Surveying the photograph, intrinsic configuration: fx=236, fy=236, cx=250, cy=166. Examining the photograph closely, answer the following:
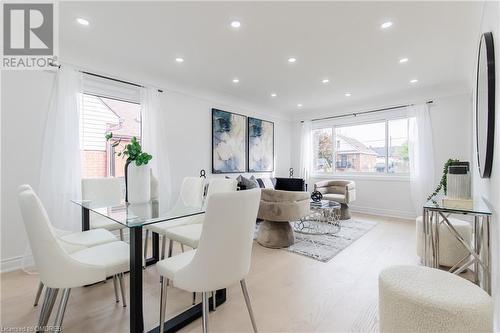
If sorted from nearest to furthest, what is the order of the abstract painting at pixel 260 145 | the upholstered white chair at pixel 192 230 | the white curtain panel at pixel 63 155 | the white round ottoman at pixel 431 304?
the white round ottoman at pixel 431 304 → the upholstered white chair at pixel 192 230 → the white curtain panel at pixel 63 155 → the abstract painting at pixel 260 145

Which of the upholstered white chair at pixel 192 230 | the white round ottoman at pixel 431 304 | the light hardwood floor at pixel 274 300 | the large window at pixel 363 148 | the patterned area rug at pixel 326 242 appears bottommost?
the light hardwood floor at pixel 274 300

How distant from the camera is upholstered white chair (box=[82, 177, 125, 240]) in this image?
7.86 ft

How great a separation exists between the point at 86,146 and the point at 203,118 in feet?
6.43

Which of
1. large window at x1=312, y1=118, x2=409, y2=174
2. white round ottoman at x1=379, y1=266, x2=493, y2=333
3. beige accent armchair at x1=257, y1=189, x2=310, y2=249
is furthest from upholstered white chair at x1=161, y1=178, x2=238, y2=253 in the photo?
large window at x1=312, y1=118, x2=409, y2=174

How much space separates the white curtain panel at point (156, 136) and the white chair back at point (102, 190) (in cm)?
87

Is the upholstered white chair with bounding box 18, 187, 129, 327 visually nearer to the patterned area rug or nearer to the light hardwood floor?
the light hardwood floor

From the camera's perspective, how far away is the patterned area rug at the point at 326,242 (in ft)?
9.64

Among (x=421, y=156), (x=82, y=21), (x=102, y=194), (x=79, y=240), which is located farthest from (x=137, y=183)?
(x=421, y=156)

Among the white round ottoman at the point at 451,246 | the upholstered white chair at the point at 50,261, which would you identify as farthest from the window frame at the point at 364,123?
the upholstered white chair at the point at 50,261

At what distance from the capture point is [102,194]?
2561mm

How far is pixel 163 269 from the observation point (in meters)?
1.42

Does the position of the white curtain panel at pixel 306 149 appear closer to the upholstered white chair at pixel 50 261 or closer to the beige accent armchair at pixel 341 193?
the beige accent armchair at pixel 341 193

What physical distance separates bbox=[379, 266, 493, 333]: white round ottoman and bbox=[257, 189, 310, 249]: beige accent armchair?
1.69 metres

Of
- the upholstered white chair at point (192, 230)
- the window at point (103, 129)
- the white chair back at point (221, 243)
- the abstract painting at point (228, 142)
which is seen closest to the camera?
the white chair back at point (221, 243)
